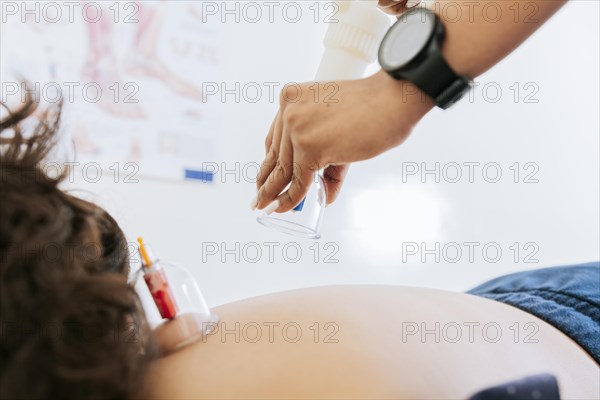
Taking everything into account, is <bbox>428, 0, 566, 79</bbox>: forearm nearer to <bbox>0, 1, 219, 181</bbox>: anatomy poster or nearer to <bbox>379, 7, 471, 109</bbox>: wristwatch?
<bbox>379, 7, 471, 109</bbox>: wristwatch

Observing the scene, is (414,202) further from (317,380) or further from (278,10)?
(317,380)

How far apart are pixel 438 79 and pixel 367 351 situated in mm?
332

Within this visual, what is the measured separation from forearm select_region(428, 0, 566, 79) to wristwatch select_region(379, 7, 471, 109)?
0.01 meters

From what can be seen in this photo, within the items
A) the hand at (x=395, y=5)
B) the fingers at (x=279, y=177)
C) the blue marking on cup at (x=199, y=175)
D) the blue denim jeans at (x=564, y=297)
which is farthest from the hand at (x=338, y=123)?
the blue marking on cup at (x=199, y=175)

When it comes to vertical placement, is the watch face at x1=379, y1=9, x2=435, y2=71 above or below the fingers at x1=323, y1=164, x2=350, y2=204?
above

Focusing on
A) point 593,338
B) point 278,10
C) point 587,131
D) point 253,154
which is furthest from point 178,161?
point 587,131

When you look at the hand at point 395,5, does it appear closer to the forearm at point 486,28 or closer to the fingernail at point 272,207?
the forearm at point 486,28

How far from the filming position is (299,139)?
28.1 inches

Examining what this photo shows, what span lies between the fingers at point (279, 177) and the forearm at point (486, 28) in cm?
24

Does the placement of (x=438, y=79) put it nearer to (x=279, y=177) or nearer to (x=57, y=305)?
(x=279, y=177)

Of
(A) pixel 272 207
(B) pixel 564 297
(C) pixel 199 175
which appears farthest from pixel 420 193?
(A) pixel 272 207

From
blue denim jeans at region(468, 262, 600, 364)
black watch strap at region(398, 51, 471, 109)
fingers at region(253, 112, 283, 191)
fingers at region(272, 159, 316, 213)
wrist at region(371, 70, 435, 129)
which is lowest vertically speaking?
blue denim jeans at region(468, 262, 600, 364)

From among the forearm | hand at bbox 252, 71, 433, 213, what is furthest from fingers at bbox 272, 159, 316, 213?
the forearm

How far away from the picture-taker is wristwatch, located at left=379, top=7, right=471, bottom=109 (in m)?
0.65
